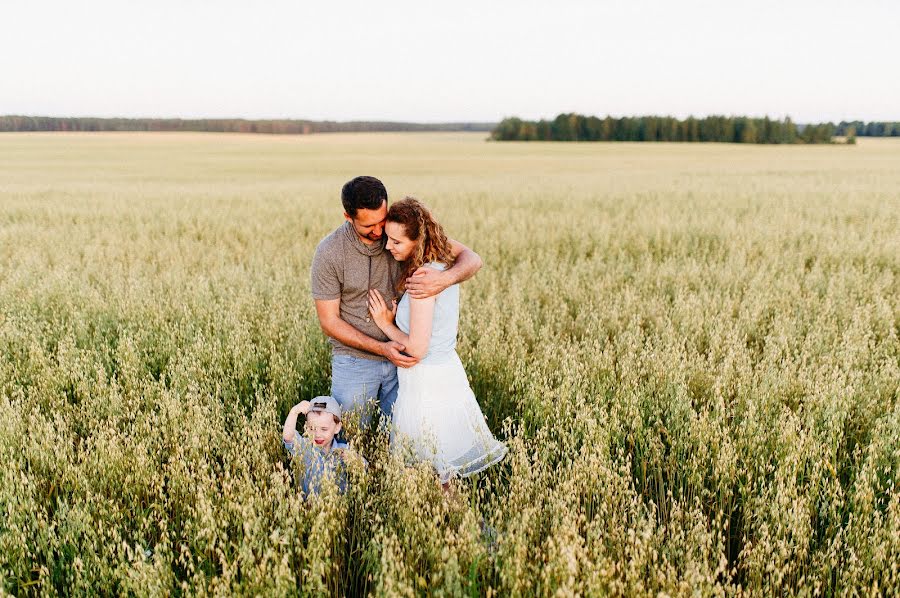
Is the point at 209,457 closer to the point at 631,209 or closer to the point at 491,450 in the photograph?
the point at 491,450

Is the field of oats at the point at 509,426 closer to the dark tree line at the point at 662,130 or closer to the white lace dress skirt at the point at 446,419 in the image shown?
the white lace dress skirt at the point at 446,419

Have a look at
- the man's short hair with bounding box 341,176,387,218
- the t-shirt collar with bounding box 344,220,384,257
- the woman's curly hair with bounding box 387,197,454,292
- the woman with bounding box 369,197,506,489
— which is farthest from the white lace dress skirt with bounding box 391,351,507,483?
the man's short hair with bounding box 341,176,387,218

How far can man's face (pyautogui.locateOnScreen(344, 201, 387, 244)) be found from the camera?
9.55 feet

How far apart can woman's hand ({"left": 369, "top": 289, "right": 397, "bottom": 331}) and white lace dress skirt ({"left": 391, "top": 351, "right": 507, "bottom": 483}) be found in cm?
28

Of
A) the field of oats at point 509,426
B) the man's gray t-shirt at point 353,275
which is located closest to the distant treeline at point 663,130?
the field of oats at point 509,426

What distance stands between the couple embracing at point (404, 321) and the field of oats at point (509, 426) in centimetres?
23

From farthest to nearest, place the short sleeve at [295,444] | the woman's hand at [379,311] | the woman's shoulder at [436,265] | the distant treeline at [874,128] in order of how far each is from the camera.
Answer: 1. the distant treeline at [874,128]
2. the woman's hand at [379,311]
3. the woman's shoulder at [436,265]
4. the short sleeve at [295,444]

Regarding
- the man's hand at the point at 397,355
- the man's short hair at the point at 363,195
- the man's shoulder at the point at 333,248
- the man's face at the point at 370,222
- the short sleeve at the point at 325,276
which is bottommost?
the man's hand at the point at 397,355

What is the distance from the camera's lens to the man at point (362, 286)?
2871 millimetres

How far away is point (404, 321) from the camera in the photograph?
120 inches

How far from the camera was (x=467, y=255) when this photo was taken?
3129mm

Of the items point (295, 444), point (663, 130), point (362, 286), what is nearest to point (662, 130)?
point (663, 130)

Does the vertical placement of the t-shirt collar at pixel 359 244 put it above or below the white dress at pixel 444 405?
above

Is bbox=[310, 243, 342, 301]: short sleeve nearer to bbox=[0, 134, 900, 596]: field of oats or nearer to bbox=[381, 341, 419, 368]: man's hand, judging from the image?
bbox=[381, 341, 419, 368]: man's hand
